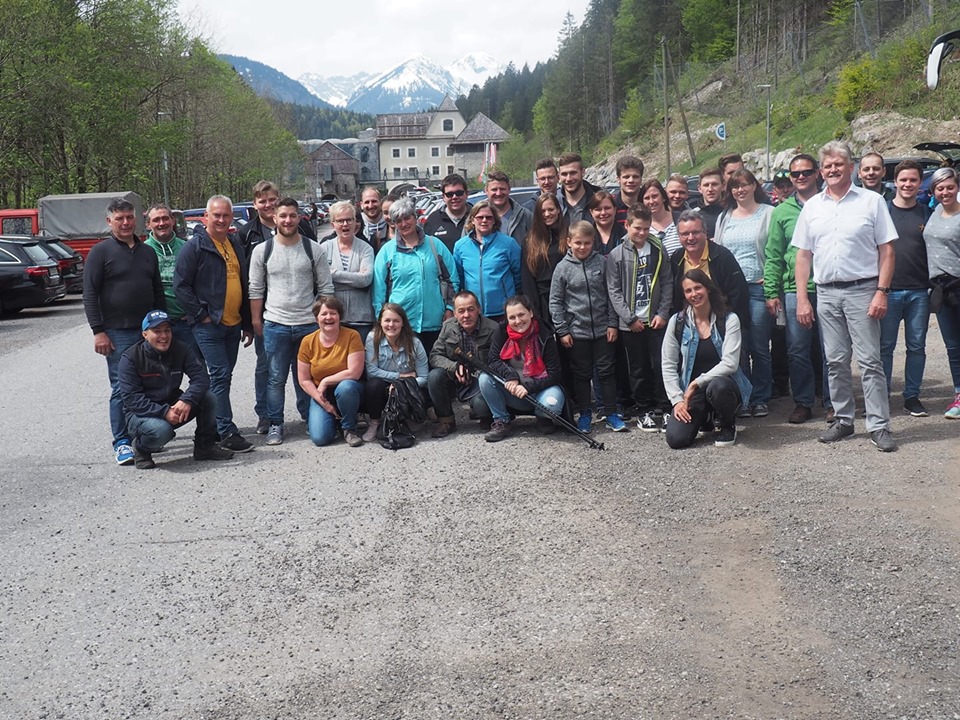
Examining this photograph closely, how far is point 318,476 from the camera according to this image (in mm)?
7188

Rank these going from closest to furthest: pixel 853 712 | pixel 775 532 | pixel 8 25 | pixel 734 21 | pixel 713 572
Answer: pixel 853 712, pixel 713 572, pixel 775 532, pixel 8 25, pixel 734 21

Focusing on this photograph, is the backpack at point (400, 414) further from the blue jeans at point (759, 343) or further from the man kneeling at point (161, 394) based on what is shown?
the blue jeans at point (759, 343)

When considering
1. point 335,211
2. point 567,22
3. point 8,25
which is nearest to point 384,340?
point 335,211

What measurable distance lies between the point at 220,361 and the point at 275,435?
773mm

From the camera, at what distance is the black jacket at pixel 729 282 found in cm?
793

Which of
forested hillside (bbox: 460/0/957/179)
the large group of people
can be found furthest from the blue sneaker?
forested hillside (bbox: 460/0/957/179)

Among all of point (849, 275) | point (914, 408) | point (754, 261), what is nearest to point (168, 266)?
point (754, 261)

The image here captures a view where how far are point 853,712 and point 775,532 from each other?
194 centimetres

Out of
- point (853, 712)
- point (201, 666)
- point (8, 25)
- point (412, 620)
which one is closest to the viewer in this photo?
point (853, 712)

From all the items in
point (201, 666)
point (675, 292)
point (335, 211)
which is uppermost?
point (335, 211)

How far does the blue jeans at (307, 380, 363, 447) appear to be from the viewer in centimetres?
807

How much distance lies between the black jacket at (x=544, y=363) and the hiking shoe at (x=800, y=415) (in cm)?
192

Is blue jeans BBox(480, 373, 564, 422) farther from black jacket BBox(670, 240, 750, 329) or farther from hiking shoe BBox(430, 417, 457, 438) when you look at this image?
black jacket BBox(670, 240, 750, 329)

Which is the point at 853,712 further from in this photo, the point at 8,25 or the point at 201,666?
the point at 8,25
